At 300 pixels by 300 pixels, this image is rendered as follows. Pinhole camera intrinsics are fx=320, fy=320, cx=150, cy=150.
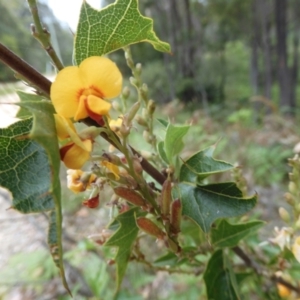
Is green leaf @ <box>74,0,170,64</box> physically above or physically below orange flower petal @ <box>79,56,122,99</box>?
above

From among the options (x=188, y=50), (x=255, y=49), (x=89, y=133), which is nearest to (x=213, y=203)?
(x=89, y=133)

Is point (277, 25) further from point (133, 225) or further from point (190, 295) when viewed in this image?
point (133, 225)

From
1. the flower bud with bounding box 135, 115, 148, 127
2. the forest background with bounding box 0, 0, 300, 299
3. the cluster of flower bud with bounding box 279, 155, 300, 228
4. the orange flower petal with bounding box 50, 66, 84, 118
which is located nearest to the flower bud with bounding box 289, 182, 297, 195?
the cluster of flower bud with bounding box 279, 155, 300, 228

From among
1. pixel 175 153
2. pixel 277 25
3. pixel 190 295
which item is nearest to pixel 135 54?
pixel 277 25

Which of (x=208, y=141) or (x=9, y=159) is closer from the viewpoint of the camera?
(x=9, y=159)

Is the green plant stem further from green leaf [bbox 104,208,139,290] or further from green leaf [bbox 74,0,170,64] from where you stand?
green leaf [bbox 104,208,139,290]
